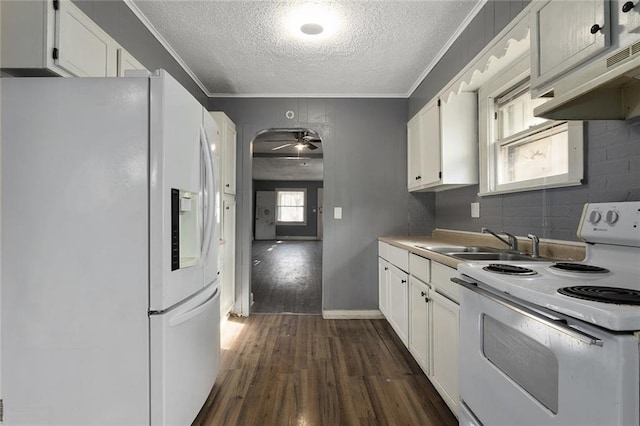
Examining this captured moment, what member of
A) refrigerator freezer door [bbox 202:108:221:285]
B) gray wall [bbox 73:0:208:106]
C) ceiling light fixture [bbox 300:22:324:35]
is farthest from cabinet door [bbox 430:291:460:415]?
gray wall [bbox 73:0:208:106]

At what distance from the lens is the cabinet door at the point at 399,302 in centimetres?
246

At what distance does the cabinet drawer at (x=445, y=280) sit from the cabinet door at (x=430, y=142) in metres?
1.02

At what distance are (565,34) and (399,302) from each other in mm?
2015

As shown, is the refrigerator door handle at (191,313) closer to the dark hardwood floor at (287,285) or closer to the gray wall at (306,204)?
the dark hardwood floor at (287,285)

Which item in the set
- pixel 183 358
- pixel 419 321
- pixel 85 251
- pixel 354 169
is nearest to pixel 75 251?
pixel 85 251

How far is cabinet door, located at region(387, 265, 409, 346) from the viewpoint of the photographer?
2.46 meters

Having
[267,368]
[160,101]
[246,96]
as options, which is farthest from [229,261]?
[160,101]

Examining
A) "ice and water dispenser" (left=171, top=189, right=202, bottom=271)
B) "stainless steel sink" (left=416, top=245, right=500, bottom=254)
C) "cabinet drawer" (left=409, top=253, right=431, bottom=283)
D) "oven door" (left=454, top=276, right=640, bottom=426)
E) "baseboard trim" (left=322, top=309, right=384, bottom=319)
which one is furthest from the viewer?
"baseboard trim" (left=322, top=309, right=384, bottom=319)

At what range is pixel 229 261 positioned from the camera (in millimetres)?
3396

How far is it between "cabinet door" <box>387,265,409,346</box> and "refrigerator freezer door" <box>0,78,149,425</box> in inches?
69.5

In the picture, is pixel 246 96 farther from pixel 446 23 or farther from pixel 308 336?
pixel 308 336

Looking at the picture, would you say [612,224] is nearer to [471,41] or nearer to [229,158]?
[471,41]

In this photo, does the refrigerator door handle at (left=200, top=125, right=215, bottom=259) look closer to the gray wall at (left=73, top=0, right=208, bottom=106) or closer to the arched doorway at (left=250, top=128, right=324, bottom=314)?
the gray wall at (left=73, top=0, right=208, bottom=106)

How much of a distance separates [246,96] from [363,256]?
2.22m
